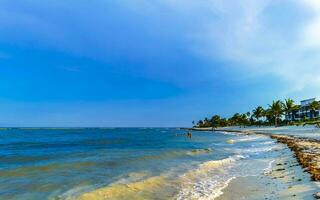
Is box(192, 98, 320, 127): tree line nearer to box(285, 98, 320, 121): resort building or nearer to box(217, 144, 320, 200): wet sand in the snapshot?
box(285, 98, 320, 121): resort building

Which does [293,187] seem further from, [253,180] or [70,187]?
[70,187]

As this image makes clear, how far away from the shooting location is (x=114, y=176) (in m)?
17.8

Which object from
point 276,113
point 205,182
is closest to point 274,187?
point 205,182

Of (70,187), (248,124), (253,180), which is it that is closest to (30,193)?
(70,187)

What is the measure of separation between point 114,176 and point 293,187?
9859mm

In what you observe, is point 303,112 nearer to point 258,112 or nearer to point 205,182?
point 258,112

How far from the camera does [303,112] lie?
134750mm

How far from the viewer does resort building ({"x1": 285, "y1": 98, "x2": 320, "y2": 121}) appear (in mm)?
127356

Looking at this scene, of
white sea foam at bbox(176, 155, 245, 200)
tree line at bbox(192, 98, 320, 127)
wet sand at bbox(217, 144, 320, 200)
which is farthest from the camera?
tree line at bbox(192, 98, 320, 127)

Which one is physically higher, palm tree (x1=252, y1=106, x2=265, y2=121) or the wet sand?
palm tree (x1=252, y1=106, x2=265, y2=121)

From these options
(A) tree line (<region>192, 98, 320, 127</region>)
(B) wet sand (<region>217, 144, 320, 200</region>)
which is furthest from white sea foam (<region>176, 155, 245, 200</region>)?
(A) tree line (<region>192, 98, 320, 127</region>)

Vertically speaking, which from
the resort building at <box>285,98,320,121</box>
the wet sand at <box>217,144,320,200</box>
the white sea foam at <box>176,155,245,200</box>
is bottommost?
the white sea foam at <box>176,155,245,200</box>

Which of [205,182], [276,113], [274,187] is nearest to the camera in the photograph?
[274,187]

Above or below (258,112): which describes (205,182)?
below
